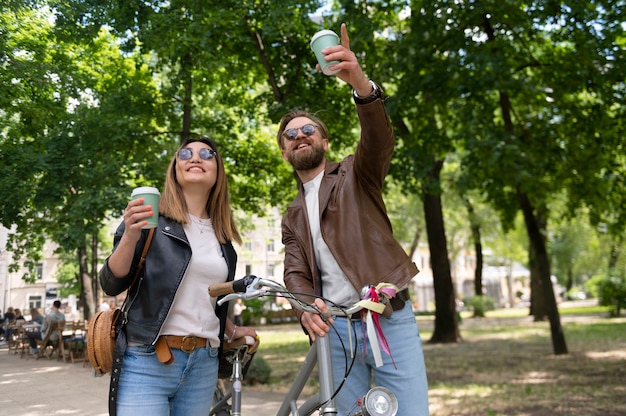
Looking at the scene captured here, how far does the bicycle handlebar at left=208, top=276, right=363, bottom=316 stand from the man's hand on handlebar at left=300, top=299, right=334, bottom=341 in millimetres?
25

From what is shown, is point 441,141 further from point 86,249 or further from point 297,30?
point 86,249

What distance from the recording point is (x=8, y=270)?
196 inches

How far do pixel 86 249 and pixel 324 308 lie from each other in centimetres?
538

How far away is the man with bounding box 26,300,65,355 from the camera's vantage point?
5.40m

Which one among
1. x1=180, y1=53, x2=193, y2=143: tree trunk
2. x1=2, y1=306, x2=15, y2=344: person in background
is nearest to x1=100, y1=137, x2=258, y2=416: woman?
x1=2, y1=306, x2=15, y2=344: person in background

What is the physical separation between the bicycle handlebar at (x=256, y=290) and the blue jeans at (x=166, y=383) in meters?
0.46

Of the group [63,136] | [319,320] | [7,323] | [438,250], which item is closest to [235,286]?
[319,320]

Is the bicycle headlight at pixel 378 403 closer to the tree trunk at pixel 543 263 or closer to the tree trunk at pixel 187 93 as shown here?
the tree trunk at pixel 187 93

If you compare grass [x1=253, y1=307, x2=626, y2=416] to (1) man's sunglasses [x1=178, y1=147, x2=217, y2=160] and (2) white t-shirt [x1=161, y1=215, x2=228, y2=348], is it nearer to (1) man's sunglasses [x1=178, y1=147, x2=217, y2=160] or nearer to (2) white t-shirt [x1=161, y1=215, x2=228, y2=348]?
(2) white t-shirt [x1=161, y1=215, x2=228, y2=348]

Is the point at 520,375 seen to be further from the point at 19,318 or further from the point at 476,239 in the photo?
the point at 476,239

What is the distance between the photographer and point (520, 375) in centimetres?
973

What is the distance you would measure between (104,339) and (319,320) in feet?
3.26

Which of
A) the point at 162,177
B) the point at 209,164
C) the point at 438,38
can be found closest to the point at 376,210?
the point at 209,164

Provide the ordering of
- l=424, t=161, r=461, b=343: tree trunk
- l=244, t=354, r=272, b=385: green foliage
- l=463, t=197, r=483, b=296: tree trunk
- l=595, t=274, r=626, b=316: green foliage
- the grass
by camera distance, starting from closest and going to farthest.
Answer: the grass
l=244, t=354, r=272, b=385: green foliage
l=424, t=161, r=461, b=343: tree trunk
l=463, t=197, r=483, b=296: tree trunk
l=595, t=274, r=626, b=316: green foliage
